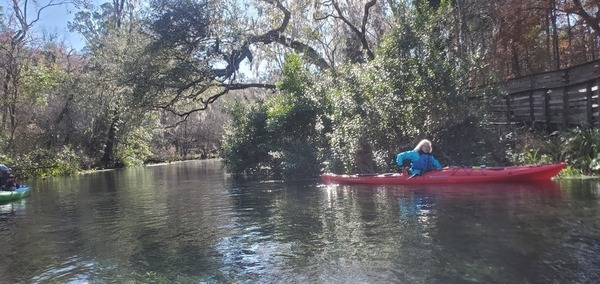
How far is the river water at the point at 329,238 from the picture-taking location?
577 cm

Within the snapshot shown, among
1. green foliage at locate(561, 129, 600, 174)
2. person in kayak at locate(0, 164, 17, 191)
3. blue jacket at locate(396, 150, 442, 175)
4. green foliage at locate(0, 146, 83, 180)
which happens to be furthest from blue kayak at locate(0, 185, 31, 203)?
green foliage at locate(561, 129, 600, 174)

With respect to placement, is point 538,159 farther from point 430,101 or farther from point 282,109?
point 282,109

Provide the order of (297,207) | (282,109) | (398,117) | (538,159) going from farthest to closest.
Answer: (282,109) < (398,117) < (538,159) < (297,207)

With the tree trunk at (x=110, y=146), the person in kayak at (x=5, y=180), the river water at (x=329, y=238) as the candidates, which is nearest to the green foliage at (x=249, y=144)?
the river water at (x=329, y=238)

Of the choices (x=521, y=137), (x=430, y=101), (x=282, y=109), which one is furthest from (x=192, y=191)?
(x=521, y=137)

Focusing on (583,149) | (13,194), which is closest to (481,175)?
(583,149)

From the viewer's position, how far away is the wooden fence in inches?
531

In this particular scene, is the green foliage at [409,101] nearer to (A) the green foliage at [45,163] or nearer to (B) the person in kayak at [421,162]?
(B) the person in kayak at [421,162]

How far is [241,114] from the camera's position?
2255 cm

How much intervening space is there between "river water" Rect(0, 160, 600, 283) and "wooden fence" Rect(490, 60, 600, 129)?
3.13 metres

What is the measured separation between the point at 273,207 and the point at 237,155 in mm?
10800

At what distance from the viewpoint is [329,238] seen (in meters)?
7.65

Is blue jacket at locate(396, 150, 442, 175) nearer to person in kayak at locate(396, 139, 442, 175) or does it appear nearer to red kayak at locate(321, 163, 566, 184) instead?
person in kayak at locate(396, 139, 442, 175)

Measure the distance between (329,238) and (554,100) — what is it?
35.8 ft
